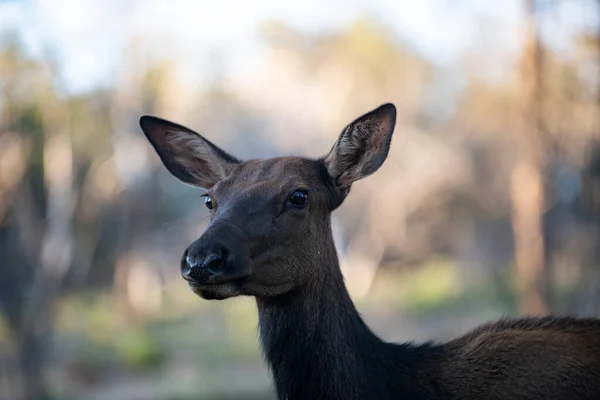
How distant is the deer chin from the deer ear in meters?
1.26

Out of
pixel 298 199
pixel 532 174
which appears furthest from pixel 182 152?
pixel 532 174

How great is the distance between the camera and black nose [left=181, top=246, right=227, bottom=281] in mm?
4492

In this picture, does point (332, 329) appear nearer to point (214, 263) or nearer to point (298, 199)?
point (298, 199)

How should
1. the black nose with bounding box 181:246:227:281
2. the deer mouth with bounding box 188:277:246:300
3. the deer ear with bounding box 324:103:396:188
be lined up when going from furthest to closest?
the deer ear with bounding box 324:103:396:188 < the deer mouth with bounding box 188:277:246:300 < the black nose with bounding box 181:246:227:281

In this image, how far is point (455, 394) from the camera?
16.8 ft

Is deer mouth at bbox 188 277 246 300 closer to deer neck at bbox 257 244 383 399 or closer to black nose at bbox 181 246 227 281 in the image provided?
black nose at bbox 181 246 227 281

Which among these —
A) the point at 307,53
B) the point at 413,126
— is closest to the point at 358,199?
the point at 413,126

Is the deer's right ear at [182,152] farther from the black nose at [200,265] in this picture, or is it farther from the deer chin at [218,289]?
the black nose at [200,265]

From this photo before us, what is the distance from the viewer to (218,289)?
465cm

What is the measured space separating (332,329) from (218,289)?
888mm

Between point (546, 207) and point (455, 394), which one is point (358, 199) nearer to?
point (546, 207)

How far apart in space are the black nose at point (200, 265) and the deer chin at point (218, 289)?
9cm

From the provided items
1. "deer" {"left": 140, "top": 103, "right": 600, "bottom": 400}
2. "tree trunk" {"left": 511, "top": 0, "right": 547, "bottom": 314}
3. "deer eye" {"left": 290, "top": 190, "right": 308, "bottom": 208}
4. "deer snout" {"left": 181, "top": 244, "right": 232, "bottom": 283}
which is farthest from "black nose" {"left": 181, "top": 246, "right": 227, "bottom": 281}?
"tree trunk" {"left": 511, "top": 0, "right": 547, "bottom": 314}

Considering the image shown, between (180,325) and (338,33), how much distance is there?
57.4 ft
